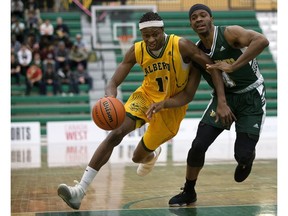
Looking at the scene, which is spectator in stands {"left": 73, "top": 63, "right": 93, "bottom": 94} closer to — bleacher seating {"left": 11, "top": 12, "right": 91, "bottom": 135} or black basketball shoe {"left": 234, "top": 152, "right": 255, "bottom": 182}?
bleacher seating {"left": 11, "top": 12, "right": 91, "bottom": 135}

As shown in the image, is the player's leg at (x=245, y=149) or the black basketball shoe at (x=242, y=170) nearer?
the player's leg at (x=245, y=149)

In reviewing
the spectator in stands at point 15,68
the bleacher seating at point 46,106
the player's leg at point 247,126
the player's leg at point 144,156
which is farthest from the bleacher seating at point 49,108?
the player's leg at point 247,126

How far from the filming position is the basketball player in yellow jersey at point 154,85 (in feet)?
19.1

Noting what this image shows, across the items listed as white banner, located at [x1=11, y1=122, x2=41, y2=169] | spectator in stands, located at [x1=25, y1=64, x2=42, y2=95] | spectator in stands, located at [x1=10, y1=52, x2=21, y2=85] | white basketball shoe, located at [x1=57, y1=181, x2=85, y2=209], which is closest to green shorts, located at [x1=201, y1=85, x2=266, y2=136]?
white basketball shoe, located at [x1=57, y1=181, x2=85, y2=209]

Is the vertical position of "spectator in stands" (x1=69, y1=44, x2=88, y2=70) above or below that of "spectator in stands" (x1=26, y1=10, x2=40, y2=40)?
below

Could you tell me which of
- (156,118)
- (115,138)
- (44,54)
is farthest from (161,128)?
(44,54)

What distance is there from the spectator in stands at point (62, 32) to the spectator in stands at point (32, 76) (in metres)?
1.60

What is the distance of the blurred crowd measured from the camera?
62.3 ft

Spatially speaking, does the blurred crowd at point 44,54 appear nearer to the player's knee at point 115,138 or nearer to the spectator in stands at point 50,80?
the spectator in stands at point 50,80

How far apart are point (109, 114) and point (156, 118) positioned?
883 millimetres

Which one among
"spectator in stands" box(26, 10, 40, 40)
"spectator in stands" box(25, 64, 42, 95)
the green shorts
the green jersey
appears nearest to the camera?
the green jersey

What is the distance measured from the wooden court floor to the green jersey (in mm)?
1128

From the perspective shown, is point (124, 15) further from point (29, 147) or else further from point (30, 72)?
point (29, 147)

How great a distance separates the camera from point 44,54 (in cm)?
1948
